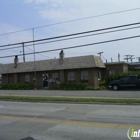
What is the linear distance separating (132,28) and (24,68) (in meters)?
23.6

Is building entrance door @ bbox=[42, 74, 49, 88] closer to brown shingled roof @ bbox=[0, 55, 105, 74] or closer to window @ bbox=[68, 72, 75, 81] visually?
brown shingled roof @ bbox=[0, 55, 105, 74]

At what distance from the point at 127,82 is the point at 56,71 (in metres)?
11.3

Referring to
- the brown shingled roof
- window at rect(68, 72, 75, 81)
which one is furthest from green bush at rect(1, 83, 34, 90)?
window at rect(68, 72, 75, 81)

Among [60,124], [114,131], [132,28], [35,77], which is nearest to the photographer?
[114,131]

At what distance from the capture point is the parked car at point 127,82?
26.9 m

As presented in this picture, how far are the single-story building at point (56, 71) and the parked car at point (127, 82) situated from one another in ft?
13.5

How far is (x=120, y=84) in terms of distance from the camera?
27578 millimetres

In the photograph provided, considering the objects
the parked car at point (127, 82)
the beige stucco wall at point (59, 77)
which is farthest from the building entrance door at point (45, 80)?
the parked car at point (127, 82)

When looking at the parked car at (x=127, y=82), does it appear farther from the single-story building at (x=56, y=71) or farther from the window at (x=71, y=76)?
the window at (x=71, y=76)

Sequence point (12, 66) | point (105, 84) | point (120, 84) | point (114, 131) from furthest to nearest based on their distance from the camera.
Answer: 1. point (12, 66)
2. point (105, 84)
3. point (120, 84)
4. point (114, 131)

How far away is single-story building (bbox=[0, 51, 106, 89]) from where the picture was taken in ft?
105

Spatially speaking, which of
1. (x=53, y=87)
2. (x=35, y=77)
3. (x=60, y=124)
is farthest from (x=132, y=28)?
(x=35, y=77)

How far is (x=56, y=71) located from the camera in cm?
3434

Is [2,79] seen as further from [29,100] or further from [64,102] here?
[64,102]
